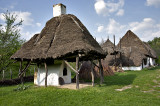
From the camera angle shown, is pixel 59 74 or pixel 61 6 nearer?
pixel 59 74

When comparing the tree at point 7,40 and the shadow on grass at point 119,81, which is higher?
the tree at point 7,40

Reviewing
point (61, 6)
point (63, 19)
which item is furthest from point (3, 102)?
point (61, 6)

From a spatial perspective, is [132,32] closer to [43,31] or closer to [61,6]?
[61,6]

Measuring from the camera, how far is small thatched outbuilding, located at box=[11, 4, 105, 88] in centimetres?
897

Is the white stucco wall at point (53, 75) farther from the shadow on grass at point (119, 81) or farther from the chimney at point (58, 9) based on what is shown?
the chimney at point (58, 9)

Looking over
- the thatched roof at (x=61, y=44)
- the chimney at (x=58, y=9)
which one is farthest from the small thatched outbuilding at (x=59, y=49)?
the chimney at (x=58, y=9)

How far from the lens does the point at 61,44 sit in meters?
9.67

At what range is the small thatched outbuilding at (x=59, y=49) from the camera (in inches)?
353

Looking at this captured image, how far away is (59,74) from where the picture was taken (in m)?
11.1

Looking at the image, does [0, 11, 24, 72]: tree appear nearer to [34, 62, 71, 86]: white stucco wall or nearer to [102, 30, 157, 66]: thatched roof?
[34, 62, 71, 86]: white stucco wall

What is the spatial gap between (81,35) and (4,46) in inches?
362

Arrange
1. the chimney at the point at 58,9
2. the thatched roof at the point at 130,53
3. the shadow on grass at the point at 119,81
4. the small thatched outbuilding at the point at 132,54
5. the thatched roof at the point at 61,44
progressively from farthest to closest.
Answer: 1. the thatched roof at the point at 130,53
2. the small thatched outbuilding at the point at 132,54
3. the chimney at the point at 58,9
4. the shadow on grass at the point at 119,81
5. the thatched roof at the point at 61,44

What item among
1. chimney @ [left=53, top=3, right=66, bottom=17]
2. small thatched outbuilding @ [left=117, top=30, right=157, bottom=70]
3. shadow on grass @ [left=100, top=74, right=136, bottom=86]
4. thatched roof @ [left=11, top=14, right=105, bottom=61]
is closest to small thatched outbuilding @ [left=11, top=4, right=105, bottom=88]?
thatched roof @ [left=11, top=14, right=105, bottom=61]

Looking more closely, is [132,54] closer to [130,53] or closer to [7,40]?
[130,53]
